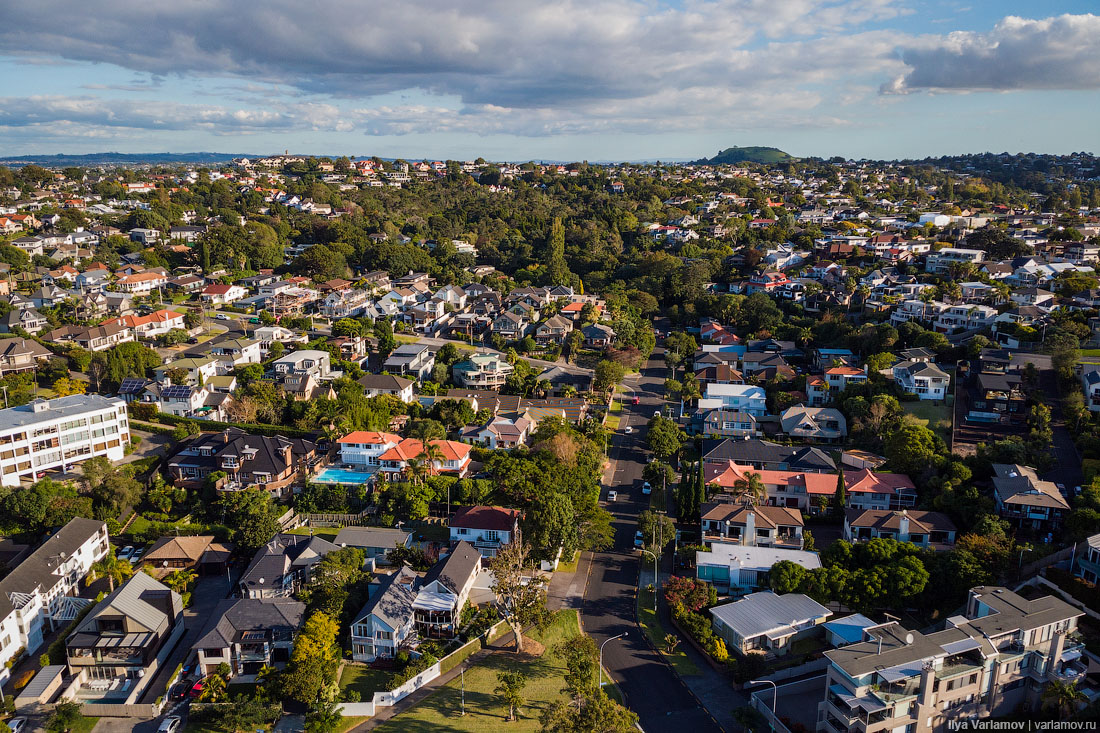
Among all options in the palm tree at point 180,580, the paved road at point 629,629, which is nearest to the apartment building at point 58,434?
the palm tree at point 180,580

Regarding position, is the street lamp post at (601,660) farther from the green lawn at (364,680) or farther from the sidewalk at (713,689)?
the green lawn at (364,680)

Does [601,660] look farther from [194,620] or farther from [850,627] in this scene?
[194,620]

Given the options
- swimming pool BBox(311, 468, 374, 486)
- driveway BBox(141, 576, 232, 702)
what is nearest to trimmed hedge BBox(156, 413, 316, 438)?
swimming pool BBox(311, 468, 374, 486)

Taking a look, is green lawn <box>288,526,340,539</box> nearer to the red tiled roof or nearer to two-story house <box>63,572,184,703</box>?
the red tiled roof

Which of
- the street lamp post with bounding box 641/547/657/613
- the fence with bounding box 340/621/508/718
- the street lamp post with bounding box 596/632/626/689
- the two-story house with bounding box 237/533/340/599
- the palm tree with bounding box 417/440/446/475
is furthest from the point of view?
the palm tree with bounding box 417/440/446/475

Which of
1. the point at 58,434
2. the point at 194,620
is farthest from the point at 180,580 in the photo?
the point at 58,434

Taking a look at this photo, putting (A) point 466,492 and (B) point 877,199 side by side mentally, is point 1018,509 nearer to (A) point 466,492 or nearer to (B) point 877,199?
(A) point 466,492
